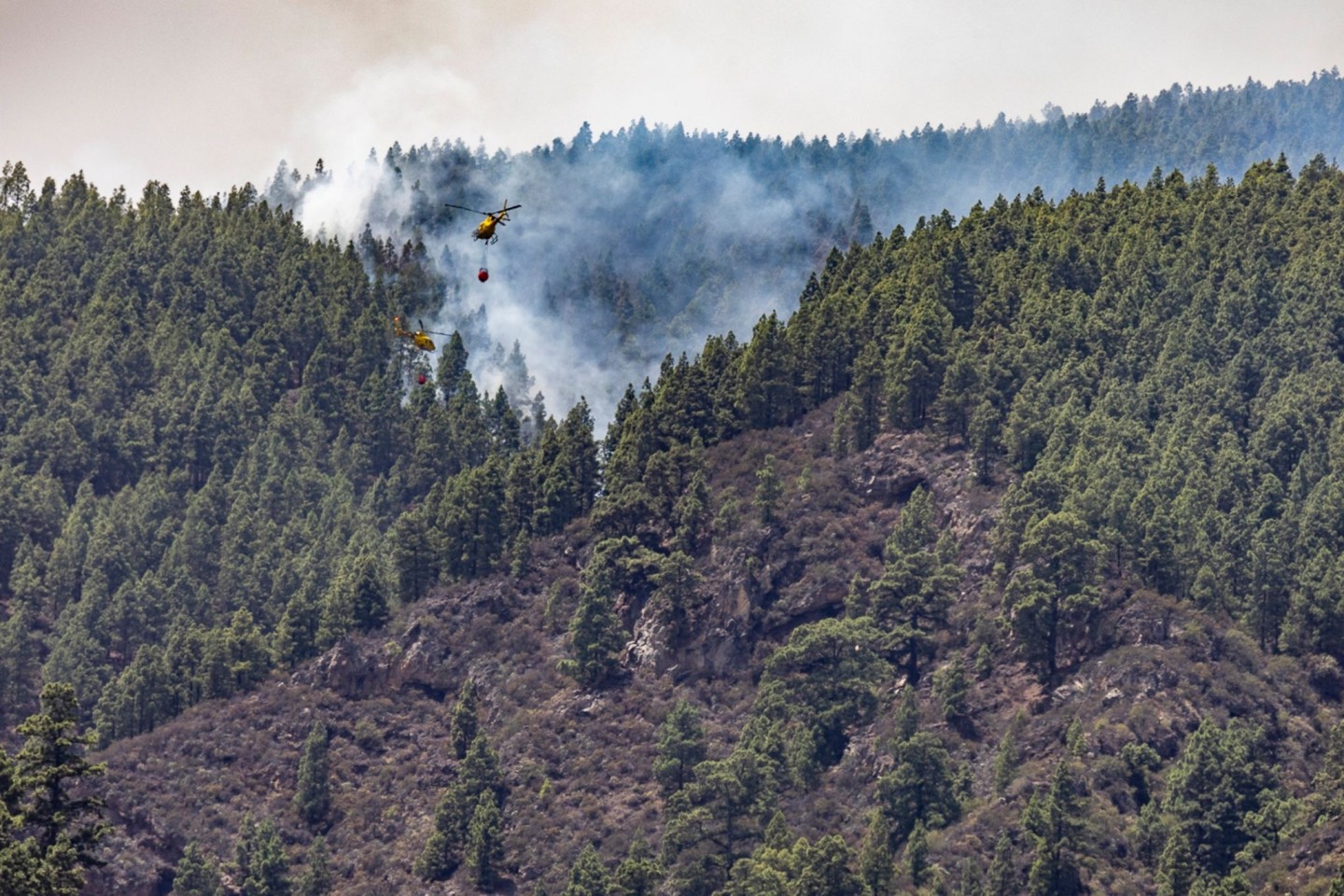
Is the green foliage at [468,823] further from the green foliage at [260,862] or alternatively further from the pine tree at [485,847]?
the green foliage at [260,862]

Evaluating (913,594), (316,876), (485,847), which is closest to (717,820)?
(485,847)

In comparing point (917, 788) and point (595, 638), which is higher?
point (595, 638)

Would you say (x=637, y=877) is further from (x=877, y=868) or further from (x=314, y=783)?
(x=314, y=783)

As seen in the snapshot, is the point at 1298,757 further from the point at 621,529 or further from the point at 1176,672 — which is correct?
the point at 621,529

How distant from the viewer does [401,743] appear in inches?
7347

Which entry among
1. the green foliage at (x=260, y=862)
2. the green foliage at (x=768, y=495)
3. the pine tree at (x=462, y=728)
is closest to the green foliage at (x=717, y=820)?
the pine tree at (x=462, y=728)

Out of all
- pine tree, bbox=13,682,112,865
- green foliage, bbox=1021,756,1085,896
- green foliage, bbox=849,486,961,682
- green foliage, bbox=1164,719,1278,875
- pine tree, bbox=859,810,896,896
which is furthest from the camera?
green foliage, bbox=849,486,961,682

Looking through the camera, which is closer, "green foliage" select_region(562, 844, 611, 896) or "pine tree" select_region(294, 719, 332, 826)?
"green foliage" select_region(562, 844, 611, 896)

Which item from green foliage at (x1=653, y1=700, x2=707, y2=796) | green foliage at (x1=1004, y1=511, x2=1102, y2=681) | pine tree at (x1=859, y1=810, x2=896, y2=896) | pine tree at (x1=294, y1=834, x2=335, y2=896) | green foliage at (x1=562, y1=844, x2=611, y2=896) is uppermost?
green foliage at (x1=1004, y1=511, x2=1102, y2=681)

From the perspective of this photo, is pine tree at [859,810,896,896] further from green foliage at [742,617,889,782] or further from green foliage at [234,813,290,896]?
green foliage at [234,813,290,896]

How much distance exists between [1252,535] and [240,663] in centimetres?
7218

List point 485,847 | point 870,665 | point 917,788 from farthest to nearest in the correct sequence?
1. point 870,665
2. point 485,847
3. point 917,788

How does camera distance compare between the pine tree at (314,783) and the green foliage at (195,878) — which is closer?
the green foliage at (195,878)

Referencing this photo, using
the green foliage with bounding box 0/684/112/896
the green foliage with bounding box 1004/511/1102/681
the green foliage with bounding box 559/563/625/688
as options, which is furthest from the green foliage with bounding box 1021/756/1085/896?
the green foliage with bounding box 0/684/112/896
